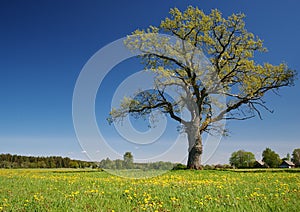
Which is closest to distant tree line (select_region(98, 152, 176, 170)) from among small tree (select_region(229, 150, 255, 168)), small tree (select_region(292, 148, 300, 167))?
small tree (select_region(229, 150, 255, 168))

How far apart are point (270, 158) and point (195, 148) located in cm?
6821

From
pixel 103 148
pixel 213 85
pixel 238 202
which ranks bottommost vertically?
pixel 238 202

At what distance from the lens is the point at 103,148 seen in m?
15.1

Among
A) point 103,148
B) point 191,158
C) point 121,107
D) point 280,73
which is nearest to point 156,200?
point 103,148

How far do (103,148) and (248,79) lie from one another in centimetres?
1491

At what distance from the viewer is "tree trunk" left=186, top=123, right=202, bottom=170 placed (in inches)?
899

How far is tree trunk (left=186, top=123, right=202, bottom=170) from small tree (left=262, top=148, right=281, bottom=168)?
67.1 m

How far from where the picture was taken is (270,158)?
8212 cm

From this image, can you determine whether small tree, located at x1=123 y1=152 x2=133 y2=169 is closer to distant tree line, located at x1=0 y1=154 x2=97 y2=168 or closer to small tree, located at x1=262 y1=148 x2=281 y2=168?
distant tree line, located at x1=0 y1=154 x2=97 y2=168

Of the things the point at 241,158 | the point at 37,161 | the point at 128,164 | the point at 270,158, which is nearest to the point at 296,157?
the point at 270,158

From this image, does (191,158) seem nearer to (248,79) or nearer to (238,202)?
(248,79)

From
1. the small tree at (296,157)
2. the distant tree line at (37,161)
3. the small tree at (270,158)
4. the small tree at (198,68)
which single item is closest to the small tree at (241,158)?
the small tree at (270,158)

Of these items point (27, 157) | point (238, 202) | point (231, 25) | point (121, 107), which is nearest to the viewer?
point (238, 202)

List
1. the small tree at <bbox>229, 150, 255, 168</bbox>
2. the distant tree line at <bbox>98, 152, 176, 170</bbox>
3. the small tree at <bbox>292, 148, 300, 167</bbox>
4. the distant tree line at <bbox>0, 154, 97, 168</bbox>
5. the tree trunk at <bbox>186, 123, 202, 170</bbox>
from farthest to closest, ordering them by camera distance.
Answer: the small tree at <bbox>229, 150, 255, 168</bbox> < the small tree at <bbox>292, 148, 300, 167</bbox> < the distant tree line at <bbox>0, 154, 97, 168</bbox> < the tree trunk at <bbox>186, 123, 202, 170</bbox> < the distant tree line at <bbox>98, 152, 176, 170</bbox>
